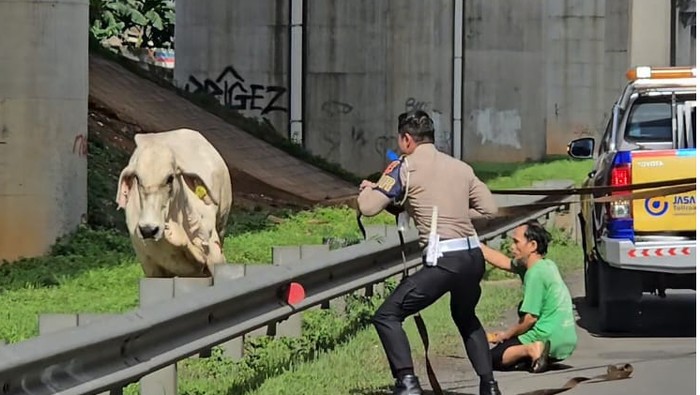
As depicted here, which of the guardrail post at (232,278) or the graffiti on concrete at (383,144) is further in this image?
the graffiti on concrete at (383,144)

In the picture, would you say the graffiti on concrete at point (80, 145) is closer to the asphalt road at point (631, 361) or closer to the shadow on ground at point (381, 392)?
the asphalt road at point (631, 361)

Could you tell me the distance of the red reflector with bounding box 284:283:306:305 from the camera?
10.5m

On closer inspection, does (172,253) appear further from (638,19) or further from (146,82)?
(638,19)

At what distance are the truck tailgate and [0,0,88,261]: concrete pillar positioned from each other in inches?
337

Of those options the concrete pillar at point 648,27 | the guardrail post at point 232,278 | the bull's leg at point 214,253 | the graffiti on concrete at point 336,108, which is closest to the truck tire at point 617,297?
the bull's leg at point 214,253

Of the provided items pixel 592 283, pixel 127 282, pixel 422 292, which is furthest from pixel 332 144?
pixel 422 292

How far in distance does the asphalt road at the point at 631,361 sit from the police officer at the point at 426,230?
0.99 meters

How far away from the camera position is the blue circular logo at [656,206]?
42.4 feet

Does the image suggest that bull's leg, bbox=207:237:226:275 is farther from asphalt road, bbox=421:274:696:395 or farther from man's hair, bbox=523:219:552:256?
man's hair, bbox=523:219:552:256

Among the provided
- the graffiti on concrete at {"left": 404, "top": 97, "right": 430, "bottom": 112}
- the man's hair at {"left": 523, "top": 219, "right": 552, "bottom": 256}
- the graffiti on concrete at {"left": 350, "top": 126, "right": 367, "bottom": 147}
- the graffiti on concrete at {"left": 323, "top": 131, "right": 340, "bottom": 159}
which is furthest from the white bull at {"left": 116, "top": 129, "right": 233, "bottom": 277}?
the graffiti on concrete at {"left": 404, "top": 97, "right": 430, "bottom": 112}

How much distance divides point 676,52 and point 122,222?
34.1m

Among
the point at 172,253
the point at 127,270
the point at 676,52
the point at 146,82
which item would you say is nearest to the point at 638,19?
the point at 676,52

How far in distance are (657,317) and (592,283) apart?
2.28ft

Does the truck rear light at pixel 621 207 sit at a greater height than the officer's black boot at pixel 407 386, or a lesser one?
greater
